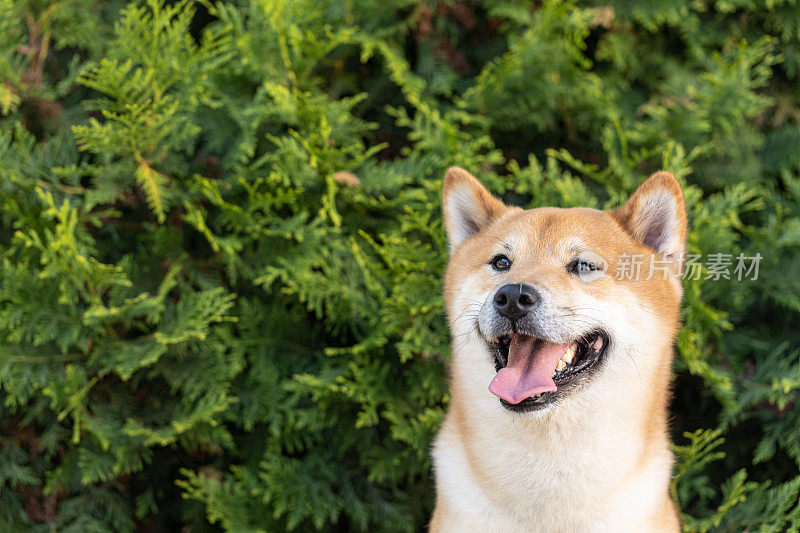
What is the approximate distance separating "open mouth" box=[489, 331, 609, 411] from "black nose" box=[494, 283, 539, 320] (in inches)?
3.6

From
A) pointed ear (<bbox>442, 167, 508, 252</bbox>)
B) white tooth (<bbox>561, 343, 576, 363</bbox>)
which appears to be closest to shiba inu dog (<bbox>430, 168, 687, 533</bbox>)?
white tooth (<bbox>561, 343, 576, 363</bbox>)

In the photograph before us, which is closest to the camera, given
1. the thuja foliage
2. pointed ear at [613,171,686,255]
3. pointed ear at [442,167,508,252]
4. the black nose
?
the black nose

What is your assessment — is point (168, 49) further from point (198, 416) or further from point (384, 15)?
point (198, 416)

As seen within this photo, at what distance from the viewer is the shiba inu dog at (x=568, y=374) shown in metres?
2.12

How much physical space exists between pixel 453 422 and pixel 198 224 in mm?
1330

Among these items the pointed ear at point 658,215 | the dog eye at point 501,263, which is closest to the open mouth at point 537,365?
the dog eye at point 501,263

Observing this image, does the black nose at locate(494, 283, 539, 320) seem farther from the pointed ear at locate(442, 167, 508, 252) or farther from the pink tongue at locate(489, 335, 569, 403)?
the pointed ear at locate(442, 167, 508, 252)

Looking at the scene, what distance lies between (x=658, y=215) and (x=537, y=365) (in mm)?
641

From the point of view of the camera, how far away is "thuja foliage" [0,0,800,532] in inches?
120

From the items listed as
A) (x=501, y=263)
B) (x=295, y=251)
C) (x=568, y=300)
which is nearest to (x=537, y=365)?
(x=568, y=300)

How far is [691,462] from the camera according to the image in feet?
9.66

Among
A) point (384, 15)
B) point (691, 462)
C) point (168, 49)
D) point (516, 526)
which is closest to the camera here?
point (516, 526)

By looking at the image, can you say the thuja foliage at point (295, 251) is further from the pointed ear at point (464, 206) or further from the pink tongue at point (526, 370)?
the pink tongue at point (526, 370)

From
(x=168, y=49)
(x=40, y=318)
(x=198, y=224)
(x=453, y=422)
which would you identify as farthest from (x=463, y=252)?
(x=40, y=318)
